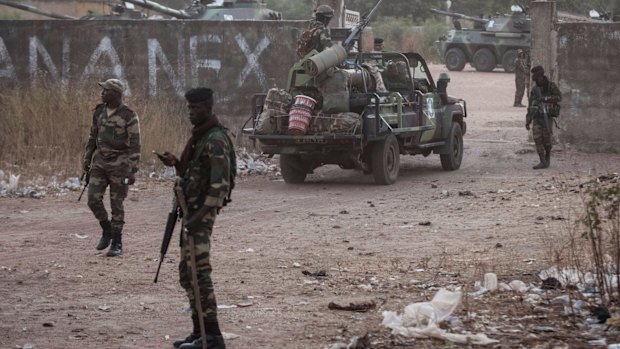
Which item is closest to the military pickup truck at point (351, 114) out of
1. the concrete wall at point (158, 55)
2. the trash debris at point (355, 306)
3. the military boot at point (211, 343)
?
the concrete wall at point (158, 55)

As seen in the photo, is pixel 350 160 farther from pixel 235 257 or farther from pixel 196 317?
pixel 196 317

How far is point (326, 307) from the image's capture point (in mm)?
8180

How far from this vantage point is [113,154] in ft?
34.3

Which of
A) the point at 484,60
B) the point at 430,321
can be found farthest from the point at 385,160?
the point at 484,60

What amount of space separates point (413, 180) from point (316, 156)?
1.61 m

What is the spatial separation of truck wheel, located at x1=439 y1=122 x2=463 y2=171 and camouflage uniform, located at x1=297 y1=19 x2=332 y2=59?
10.1ft

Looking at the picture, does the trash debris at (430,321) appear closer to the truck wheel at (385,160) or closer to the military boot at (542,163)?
the truck wheel at (385,160)

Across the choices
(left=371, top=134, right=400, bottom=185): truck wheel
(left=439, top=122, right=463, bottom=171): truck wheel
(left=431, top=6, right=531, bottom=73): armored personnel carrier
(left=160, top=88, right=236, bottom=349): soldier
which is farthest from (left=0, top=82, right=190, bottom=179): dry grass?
(left=431, top=6, right=531, bottom=73): armored personnel carrier

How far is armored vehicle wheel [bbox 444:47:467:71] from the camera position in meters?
41.7

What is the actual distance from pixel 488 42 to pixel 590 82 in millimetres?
21127

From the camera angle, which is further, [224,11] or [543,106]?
[224,11]

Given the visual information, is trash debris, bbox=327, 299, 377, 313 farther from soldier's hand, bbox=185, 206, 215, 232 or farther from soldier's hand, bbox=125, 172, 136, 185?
soldier's hand, bbox=125, 172, 136, 185

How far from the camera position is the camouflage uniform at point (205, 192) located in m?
6.81

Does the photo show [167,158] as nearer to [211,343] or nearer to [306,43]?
[211,343]
